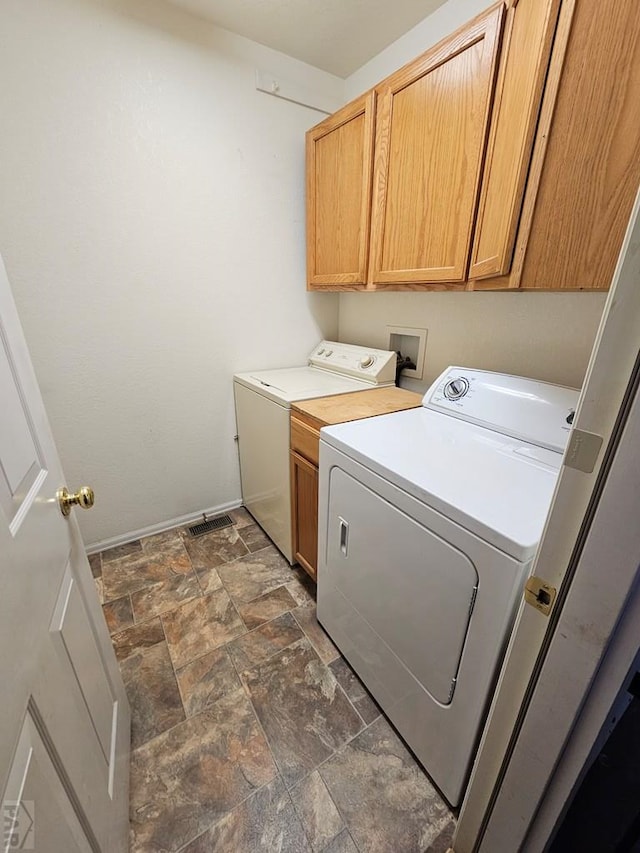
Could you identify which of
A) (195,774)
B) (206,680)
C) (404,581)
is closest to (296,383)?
(404,581)

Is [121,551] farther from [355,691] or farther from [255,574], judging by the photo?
[355,691]

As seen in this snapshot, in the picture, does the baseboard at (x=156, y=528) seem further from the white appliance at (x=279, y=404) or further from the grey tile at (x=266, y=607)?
the grey tile at (x=266, y=607)

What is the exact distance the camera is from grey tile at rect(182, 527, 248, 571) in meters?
1.97

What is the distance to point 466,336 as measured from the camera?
5.33 feet

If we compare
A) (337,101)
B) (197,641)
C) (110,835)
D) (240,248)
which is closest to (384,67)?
(337,101)

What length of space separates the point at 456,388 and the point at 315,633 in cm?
125

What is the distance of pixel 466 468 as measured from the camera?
1.01 m

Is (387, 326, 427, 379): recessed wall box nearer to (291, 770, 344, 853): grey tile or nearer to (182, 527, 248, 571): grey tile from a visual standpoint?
(182, 527, 248, 571): grey tile

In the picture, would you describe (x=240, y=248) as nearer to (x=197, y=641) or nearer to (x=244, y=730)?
(x=197, y=641)

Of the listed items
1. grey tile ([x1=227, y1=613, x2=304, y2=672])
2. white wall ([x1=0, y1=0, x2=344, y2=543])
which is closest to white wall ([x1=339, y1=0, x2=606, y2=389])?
white wall ([x1=0, y1=0, x2=344, y2=543])

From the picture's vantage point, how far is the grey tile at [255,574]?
1.78m

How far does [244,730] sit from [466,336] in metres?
1.81

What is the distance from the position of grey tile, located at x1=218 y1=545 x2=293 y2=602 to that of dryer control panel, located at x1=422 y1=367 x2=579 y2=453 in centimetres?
119

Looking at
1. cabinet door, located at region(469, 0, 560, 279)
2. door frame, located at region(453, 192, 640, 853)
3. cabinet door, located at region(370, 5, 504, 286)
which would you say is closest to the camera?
door frame, located at region(453, 192, 640, 853)
